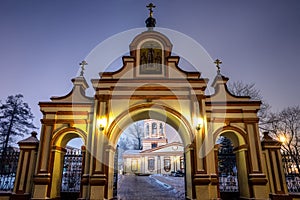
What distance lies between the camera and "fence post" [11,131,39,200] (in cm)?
952

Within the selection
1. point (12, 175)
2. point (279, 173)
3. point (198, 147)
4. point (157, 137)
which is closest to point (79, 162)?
point (12, 175)

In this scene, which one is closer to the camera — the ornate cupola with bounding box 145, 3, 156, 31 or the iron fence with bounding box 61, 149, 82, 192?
the iron fence with bounding box 61, 149, 82, 192

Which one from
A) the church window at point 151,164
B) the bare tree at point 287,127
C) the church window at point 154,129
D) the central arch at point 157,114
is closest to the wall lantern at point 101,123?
the central arch at point 157,114

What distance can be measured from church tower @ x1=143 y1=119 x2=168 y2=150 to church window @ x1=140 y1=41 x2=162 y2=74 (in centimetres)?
3360

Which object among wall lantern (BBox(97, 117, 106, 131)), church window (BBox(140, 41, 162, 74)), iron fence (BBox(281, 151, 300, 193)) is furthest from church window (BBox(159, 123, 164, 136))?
wall lantern (BBox(97, 117, 106, 131))

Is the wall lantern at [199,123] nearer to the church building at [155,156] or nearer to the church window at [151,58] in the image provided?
the church window at [151,58]

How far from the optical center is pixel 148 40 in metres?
11.5

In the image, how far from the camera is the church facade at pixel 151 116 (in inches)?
360

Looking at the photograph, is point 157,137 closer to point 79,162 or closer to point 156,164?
point 156,164

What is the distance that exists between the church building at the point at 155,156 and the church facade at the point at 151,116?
2817 cm

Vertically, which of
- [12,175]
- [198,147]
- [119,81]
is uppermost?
[119,81]

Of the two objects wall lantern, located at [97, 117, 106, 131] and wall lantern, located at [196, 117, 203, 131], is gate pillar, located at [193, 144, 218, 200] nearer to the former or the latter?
wall lantern, located at [196, 117, 203, 131]

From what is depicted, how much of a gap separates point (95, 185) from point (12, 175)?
4.69 metres

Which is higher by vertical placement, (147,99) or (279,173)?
(147,99)
